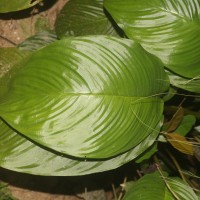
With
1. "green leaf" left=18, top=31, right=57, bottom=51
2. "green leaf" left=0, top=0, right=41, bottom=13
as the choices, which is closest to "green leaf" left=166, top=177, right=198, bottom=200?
"green leaf" left=18, top=31, right=57, bottom=51

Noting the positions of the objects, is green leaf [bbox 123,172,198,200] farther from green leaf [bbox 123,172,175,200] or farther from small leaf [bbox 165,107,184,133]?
small leaf [bbox 165,107,184,133]

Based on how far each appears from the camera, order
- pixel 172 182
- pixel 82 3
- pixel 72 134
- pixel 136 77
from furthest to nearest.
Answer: pixel 82 3
pixel 172 182
pixel 136 77
pixel 72 134

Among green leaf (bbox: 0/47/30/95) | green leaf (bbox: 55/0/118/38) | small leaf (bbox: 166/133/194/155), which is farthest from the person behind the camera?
green leaf (bbox: 55/0/118/38)

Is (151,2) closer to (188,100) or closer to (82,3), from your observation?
(82,3)

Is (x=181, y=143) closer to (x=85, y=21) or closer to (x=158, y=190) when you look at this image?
(x=158, y=190)

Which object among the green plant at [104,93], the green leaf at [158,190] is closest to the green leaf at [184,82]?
the green plant at [104,93]

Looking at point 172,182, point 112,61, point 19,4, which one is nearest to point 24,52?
point 19,4

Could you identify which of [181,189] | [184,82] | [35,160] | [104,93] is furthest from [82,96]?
[181,189]
